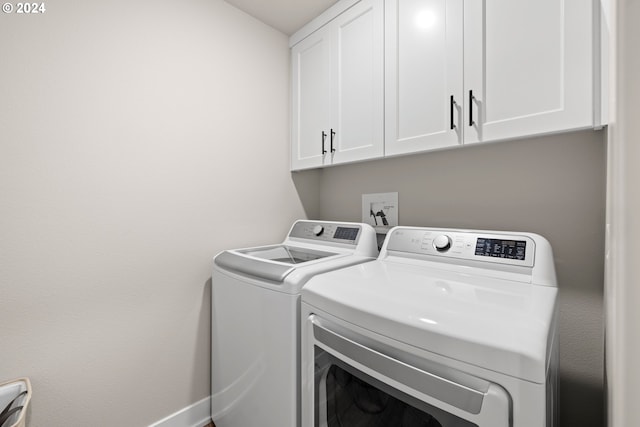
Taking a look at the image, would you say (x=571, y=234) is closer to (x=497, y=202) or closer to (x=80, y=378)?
(x=497, y=202)

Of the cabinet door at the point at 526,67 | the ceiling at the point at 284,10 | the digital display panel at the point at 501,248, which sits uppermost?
the ceiling at the point at 284,10

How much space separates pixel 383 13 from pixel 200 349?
2.02 metres

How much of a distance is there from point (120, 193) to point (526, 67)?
68.4 inches

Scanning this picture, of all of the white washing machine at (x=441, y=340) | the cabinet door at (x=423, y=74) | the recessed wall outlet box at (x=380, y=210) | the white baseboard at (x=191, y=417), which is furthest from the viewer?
the recessed wall outlet box at (x=380, y=210)

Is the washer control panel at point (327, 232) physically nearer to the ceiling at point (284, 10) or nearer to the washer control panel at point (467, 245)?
the washer control panel at point (467, 245)

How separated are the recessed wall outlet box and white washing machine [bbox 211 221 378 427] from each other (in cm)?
25

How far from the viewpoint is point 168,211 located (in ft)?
4.56

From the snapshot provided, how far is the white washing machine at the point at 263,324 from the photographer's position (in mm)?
958


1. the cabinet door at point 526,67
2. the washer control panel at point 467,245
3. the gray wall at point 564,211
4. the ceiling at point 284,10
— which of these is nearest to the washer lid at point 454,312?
the washer control panel at point 467,245

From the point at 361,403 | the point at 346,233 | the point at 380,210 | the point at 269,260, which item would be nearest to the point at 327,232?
the point at 346,233

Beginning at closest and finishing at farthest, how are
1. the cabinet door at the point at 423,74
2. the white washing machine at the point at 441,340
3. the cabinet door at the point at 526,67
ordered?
the white washing machine at the point at 441,340 < the cabinet door at the point at 526,67 < the cabinet door at the point at 423,74

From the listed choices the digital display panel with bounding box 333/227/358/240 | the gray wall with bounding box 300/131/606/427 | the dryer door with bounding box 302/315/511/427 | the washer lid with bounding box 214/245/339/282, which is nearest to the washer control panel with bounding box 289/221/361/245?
the digital display panel with bounding box 333/227/358/240

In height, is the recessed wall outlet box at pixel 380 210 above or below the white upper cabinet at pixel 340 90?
below

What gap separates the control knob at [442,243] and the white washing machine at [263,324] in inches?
13.5
